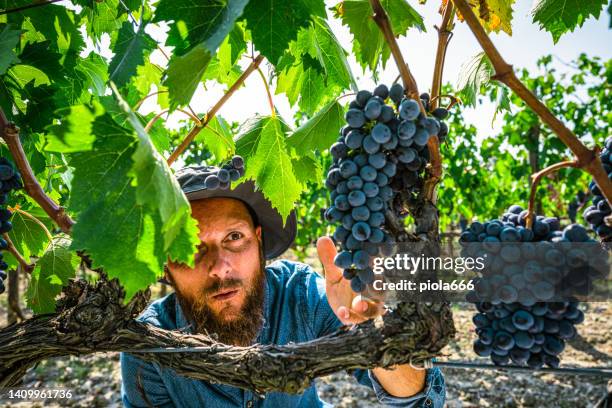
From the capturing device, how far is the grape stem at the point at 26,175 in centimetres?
140

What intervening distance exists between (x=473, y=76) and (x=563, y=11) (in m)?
0.30

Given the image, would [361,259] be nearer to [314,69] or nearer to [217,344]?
[217,344]

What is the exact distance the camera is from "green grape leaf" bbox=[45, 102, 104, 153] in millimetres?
996

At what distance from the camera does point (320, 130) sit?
1394mm

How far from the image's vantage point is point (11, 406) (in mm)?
5457

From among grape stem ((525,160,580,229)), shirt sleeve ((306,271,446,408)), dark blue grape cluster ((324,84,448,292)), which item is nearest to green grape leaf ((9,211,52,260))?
shirt sleeve ((306,271,446,408))

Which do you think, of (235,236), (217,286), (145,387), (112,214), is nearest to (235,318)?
(217,286)

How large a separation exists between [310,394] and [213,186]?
1.49 metres

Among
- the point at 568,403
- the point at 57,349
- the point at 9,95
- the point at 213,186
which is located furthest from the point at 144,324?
the point at 568,403

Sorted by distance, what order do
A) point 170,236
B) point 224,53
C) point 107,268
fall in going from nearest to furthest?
point 170,236 → point 107,268 → point 224,53

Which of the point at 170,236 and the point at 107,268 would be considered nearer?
the point at 170,236

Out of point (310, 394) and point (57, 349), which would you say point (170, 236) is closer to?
point (57, 349)

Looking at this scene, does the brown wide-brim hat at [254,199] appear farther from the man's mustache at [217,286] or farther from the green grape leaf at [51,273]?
the green grape leaf at [51,273]

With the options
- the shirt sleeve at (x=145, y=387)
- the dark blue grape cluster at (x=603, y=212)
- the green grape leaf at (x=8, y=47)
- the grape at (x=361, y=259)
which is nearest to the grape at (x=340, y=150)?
the grape at (x=361, y=259)
